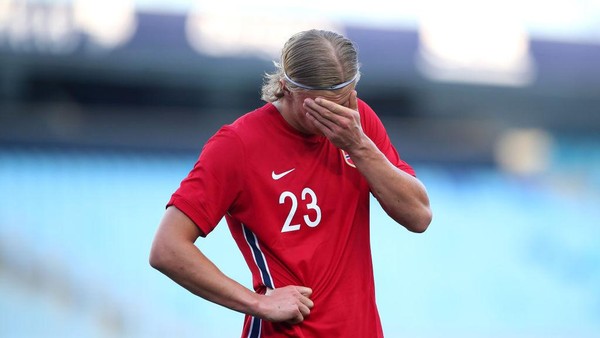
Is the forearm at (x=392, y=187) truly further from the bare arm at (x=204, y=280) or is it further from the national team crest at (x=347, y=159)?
the bare arm at (x=204, y=280)

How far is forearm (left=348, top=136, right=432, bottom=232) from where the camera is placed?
2.52 metres

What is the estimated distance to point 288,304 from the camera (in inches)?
98.6

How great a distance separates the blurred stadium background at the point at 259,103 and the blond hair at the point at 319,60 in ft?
18.2

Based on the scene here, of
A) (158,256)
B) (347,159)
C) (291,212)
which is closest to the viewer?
(158,256)

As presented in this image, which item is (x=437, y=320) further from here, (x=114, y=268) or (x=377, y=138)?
(x=377, y=138)

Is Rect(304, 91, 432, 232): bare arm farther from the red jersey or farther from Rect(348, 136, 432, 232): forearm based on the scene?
the red jersey

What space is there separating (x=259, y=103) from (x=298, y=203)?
8.89 m

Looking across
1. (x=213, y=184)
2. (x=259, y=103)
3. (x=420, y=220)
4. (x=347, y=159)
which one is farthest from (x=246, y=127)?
(x=259, y=103)

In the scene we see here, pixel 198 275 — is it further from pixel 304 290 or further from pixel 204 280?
pixel 304 290

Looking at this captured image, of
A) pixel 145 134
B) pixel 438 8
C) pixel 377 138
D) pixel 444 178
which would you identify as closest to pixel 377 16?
pixel 438 8

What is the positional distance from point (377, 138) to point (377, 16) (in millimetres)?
8385

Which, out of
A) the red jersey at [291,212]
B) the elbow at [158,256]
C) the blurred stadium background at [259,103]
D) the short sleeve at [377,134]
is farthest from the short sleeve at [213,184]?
the blurred stadium background at [259,103]

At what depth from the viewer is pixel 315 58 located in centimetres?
249

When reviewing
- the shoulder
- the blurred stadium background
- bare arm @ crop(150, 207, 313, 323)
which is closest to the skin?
bare arm @ crop(150, 207, 313, 323)
